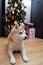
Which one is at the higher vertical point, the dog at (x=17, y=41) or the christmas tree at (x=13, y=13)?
the christmas tree at (x=13, y=13)

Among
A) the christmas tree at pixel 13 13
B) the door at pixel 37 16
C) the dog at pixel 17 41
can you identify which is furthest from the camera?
the door at pixel 37 16

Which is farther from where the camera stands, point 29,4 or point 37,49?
point 29,4

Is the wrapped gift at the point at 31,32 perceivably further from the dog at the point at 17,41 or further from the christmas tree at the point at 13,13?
the dog at the point at 17,41

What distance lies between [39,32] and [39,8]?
0.62m

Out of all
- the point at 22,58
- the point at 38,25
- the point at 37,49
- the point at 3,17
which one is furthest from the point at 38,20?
the point at 22,58

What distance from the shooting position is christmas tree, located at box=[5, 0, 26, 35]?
10.7 ft

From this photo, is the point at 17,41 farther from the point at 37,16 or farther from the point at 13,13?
the point at 37,16

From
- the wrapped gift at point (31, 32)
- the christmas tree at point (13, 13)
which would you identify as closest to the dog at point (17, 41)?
the christmas tree at point (13, 13)

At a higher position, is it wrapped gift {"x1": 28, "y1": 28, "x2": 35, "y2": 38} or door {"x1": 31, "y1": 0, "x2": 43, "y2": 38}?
door {"x1": 31, "y1": 0, "x2": 43, "y2": 38}

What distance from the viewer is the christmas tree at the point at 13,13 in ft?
10.7

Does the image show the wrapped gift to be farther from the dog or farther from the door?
the dog

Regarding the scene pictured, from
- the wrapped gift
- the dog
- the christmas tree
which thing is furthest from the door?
the dog

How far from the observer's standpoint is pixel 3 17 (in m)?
3.45

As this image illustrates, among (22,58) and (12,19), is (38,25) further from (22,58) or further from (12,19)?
(22,58)
